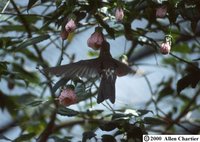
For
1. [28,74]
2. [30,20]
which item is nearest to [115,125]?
[30,20]

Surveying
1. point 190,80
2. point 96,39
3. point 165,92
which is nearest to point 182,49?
point 165,92

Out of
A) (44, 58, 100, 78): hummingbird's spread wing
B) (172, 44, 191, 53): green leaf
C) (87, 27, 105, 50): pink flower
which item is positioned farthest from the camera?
(172, 44, 191, 53): green leaf

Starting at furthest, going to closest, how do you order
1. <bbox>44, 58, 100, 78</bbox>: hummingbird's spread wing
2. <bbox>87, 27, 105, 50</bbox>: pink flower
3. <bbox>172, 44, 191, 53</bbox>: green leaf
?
<bbox>172, 44, 191, 53</bbox>: green leaf, <bbox>87, 27, 105, 50</bbox>: pink flower, <bbox>44, 58, 100, 78</bbox>: hummingbird's spread wing

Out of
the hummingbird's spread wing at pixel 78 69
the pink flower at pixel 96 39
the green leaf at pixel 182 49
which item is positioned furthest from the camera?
the green leaf at pixel 182 49

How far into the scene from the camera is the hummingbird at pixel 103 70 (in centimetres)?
95

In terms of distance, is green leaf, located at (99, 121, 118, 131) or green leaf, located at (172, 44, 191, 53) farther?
green leaf, located at (172, 44, 191, 53)

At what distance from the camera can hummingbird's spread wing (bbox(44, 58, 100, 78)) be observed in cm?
93

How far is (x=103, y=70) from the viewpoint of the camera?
971mm

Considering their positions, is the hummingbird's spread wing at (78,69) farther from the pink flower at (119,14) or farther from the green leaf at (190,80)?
the green leaf at (190,80)

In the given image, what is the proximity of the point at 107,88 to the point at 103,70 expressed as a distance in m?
0.04

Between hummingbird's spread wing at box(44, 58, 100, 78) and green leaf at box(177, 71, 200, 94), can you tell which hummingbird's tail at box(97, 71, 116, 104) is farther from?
green leaf at box(177, 71, 200, 94)

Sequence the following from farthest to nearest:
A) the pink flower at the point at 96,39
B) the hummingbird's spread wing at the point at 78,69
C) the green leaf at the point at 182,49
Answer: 1. the green leaf at the point at 182,49
2. the pink flower at the point at 96,39
3. the hummingbird's spread wing at the point at 78,69

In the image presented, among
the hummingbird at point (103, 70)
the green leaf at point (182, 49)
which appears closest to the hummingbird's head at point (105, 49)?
the hummingbird at point (103, 70)

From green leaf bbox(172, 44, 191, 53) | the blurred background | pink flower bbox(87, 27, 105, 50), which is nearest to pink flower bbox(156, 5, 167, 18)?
the blurred background
